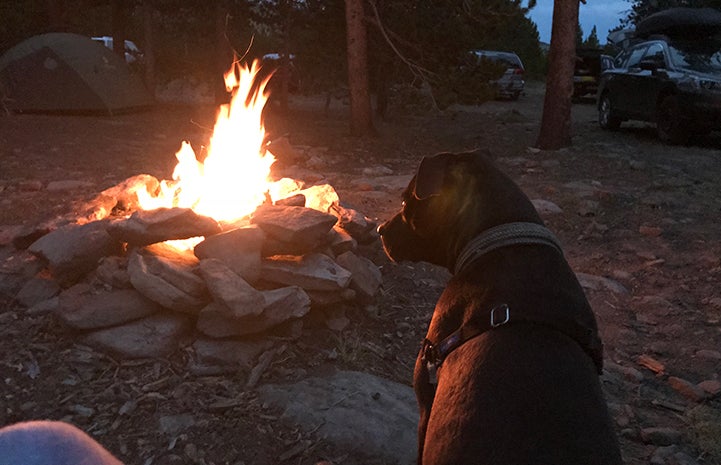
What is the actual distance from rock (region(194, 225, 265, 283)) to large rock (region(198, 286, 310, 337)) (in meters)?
0.26

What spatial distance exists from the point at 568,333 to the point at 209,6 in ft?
54.3

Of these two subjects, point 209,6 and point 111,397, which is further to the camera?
point 209,6

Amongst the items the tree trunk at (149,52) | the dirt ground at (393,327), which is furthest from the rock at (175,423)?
the tree trunk at (149,52)

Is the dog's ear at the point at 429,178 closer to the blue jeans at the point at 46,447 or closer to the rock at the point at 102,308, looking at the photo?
the blue jeans at the point at 46,447

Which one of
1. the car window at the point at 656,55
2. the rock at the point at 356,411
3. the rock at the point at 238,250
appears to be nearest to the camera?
the rock at the point at 356,411

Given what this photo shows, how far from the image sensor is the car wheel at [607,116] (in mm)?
16125

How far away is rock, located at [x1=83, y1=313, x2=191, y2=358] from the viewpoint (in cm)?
421

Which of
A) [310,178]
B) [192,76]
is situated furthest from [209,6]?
[310,178]

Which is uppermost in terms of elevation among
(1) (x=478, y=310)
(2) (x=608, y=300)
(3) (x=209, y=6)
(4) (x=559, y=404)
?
(3) (x=209, y=6)

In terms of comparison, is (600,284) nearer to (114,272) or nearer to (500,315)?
(500,315)

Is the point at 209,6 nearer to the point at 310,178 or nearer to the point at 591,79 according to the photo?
the point at 310,178

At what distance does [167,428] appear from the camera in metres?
3.62

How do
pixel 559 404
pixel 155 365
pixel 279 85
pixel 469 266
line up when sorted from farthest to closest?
pixel 279 85 < pixel 155 365 < pixel 469 266 < pixel 559 404

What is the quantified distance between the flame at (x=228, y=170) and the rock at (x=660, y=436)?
3.62 m
